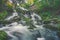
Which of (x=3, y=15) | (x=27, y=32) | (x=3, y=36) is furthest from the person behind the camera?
(x=3, y=15)

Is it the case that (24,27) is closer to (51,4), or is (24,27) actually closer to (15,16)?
(15,16)

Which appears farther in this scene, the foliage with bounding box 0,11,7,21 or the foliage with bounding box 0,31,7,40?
the foliage with bounding box 0,11,7,21

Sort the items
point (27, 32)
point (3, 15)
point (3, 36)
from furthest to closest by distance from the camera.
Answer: point (3, 15) → point (27, 32) → point (3, 36)

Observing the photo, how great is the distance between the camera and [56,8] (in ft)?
14.4

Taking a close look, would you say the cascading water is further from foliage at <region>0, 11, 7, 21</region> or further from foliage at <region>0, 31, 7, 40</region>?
foliage at <region>0, 11, 7, 21</region>

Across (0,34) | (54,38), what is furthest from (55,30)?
(0,34)

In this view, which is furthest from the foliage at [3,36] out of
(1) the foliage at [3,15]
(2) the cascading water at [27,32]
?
(1) the foliage at [3,15]

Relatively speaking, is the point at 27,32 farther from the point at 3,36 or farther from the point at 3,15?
the point at 3,15

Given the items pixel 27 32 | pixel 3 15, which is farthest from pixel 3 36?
pixel 3 15

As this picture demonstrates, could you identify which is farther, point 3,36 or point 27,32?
point 27,32

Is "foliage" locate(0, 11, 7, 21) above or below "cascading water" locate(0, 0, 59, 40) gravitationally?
above

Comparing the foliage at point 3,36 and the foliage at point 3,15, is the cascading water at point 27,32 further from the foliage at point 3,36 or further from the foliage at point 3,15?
the foliage at point 3,15

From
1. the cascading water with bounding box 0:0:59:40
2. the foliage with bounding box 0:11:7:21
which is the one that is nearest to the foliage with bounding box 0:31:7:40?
the cascading water with bounding box 0:0:59:40

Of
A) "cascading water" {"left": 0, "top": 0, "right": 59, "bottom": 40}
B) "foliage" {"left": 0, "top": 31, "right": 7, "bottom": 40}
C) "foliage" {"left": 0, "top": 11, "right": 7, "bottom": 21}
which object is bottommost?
"foliage" {"left": 0, "top": 31, "right": 7, "bottom": 40}
